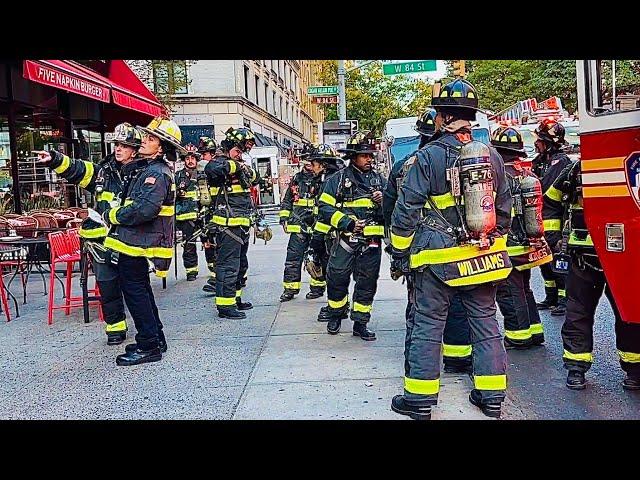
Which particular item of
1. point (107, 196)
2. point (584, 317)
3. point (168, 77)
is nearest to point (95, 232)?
point (107, 196)

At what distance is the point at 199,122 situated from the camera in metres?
28.7

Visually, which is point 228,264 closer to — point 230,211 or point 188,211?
point 230,211

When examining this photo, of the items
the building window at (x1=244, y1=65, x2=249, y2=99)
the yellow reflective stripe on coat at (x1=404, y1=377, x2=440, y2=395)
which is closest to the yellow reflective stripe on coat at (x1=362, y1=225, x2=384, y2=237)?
the yellow reflective stripe on coat at (x1=404, y1=377, x2=440, y2=395)

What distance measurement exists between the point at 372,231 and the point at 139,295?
2.03 m

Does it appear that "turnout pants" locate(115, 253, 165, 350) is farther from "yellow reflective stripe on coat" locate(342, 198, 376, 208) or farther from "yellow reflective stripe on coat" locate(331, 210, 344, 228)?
"yellow reflective stripe on coat" locate(342, 198, 376, 208)

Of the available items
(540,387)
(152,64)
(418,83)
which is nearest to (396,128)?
(152,64)

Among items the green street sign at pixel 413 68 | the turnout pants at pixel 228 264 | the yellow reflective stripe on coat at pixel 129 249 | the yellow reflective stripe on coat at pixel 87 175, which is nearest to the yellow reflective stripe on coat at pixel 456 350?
the yellow reflective stripe on coat at pixel 129 249

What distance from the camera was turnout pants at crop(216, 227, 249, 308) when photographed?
6734 mm

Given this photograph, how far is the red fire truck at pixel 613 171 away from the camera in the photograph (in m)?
3.55

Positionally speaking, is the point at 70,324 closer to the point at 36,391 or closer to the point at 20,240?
the point at 20,240

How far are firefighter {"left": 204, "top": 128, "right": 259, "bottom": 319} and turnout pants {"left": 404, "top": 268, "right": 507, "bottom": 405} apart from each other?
318cm

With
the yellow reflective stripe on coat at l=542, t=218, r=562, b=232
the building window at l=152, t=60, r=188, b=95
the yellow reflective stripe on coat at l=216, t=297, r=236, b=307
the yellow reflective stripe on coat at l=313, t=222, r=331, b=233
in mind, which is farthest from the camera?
the building window at l=152, t=60, r=188, b=95

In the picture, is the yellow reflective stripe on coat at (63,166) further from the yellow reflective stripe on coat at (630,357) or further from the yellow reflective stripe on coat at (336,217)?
the yellow reflective stripe on coat at (630,357)

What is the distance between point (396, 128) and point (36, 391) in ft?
57.0
